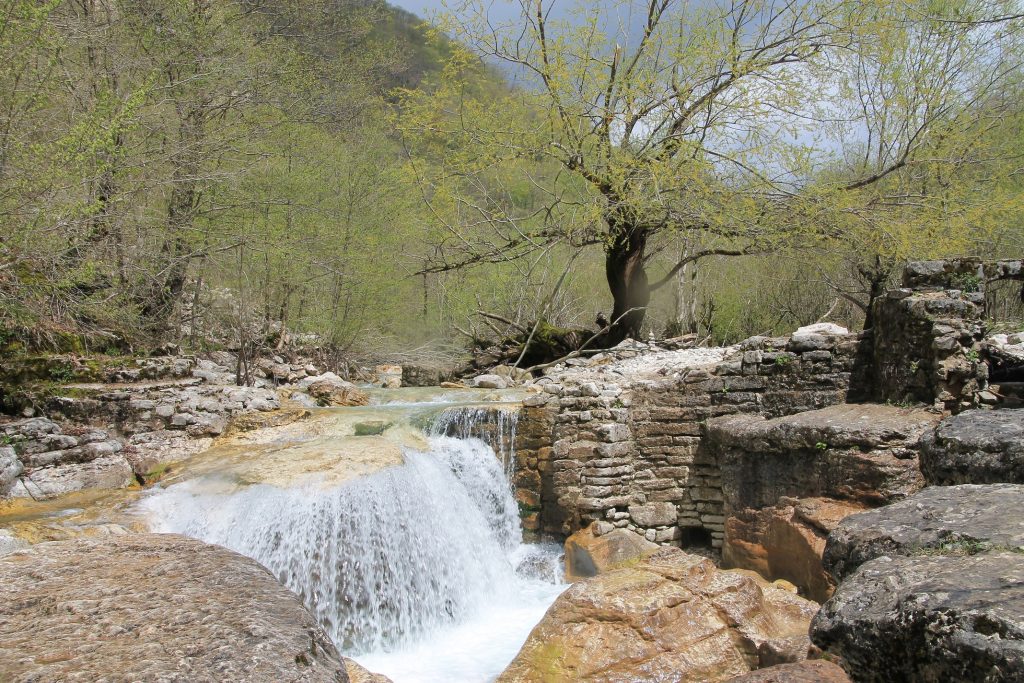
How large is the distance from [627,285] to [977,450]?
8.43 metres

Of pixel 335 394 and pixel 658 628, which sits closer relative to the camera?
pixel 658 628

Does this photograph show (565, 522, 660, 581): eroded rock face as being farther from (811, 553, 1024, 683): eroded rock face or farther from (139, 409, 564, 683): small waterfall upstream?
(811, 553, 1024, 683): eroded rock face

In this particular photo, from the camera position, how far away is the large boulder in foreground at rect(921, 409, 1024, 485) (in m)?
3.01

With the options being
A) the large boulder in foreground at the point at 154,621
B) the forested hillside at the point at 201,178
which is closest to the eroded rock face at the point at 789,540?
the large boulder in foreground at the point at 154,621

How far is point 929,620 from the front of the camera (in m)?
1.71

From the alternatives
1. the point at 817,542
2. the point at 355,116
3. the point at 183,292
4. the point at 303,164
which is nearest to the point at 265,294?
the point at 183,292

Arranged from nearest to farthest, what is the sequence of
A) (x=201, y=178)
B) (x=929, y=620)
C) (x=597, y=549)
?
(x=929, y=620) → (x=597, y=549) → (x=201, y=178)

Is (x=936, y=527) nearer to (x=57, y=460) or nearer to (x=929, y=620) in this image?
(x=929, y=620)

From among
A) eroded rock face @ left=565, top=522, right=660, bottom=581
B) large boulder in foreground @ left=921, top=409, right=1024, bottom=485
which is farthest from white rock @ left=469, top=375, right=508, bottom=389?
large boulder in foreground @ left=921, top=409, right=1024, bottom=485

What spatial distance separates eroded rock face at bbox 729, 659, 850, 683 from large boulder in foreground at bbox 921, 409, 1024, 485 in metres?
1.47

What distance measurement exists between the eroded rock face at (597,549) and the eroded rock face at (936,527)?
4.00 metres

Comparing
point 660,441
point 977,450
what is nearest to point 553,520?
point 660,441

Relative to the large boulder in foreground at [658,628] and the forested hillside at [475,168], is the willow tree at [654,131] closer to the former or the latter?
the forested hillside at [475,168]

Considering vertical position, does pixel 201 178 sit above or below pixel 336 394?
above
